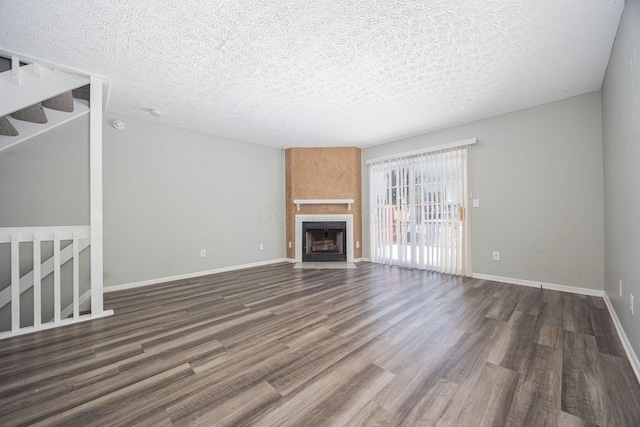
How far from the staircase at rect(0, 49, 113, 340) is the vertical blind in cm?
430

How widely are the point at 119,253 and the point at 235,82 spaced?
9.25 feet

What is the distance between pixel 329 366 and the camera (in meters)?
1.57

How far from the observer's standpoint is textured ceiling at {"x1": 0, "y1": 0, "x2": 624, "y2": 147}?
69.5 inches

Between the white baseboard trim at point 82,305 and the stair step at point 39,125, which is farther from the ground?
the stair step at point 39,125

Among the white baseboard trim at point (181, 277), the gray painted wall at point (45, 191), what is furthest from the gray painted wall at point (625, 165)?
the gray painted wall at point (45, 191)

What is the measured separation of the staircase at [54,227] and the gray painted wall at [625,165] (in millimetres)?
4295

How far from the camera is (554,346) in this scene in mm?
1786

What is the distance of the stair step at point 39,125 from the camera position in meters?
2.68

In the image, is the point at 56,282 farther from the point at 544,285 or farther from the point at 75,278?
the point at 544,285

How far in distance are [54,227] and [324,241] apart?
4.10m

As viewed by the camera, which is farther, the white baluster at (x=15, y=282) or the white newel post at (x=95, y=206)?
the white newel post at (x=95, y=206)

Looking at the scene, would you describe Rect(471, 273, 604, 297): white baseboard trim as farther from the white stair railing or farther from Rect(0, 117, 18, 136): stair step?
Rect(0, 117, 18, 136): stair step

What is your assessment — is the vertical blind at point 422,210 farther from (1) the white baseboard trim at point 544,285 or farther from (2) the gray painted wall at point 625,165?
(2) the gray painted wall at point 625,165

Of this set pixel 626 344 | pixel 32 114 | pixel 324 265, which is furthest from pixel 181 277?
pixel 626 344
